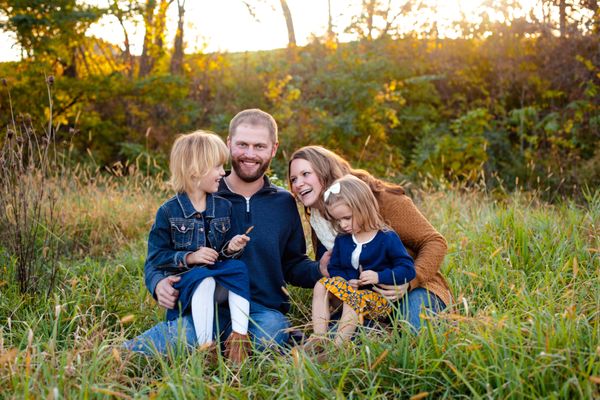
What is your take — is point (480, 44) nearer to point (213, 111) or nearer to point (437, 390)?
point (213, 111)

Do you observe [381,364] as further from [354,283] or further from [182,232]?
[182,232]

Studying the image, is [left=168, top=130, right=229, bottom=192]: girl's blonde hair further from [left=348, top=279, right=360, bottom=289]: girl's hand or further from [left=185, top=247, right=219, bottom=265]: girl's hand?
[left=348, top=279, right=360, bottom=289]: girl's hand

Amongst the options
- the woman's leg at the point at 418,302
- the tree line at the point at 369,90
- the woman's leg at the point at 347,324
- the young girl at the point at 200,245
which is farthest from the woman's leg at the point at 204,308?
the tree line at the point at 369,90

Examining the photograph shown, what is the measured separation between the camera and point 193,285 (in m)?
3.55

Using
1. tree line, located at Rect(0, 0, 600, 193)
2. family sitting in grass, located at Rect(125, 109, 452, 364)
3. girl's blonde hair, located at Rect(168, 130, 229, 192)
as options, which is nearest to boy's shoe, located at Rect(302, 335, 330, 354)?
family sitting in grass, located at Rect(125, 109, 452, 364)

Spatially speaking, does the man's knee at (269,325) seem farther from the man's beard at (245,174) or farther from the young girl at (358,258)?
the man's beard at (245,174)

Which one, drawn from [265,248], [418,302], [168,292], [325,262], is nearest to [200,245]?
[168,292]

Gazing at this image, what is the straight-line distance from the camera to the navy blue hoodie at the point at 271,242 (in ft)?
13.1

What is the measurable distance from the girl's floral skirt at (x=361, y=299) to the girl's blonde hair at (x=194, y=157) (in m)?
0.94

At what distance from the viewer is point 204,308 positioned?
352 cm

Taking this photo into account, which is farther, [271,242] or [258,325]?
[271,242]

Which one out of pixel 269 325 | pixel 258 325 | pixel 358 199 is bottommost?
pixel 269 325

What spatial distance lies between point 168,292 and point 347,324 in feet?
3.33

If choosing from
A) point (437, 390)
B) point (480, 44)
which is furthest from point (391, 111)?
point (437, 390)
